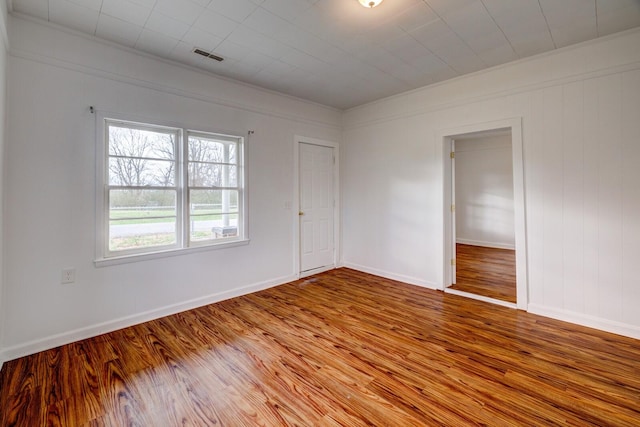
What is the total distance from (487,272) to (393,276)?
5.42ft

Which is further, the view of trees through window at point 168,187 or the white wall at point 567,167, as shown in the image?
the view of trees through window at point 168,187

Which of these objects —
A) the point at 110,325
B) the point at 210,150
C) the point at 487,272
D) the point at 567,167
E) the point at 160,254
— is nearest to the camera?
the point at 110,325

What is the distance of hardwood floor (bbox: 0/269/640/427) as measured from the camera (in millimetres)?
1675

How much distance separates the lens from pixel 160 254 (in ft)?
9.87

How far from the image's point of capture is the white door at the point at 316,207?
4473 mm

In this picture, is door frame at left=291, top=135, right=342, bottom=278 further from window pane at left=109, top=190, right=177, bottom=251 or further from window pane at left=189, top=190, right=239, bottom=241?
window pane at left=109, top=190, right=177, bottom=251

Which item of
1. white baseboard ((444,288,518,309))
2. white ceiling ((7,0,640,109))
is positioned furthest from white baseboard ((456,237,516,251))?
white ceiling ((7,0,640,109))

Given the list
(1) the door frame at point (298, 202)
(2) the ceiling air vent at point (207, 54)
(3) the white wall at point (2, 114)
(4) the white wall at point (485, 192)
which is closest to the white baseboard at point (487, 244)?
(4) the white wall at point (485, 192)

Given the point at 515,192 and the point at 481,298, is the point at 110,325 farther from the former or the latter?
the point at 515,192

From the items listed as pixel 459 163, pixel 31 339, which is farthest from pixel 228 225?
pixel 459 163

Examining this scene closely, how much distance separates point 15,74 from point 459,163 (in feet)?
26.1

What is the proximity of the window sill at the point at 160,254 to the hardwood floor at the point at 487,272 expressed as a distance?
305 centimetres

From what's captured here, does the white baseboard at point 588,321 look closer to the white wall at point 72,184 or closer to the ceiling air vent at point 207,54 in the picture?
the white wall at point 72,184

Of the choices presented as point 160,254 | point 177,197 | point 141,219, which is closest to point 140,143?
point 177,197
